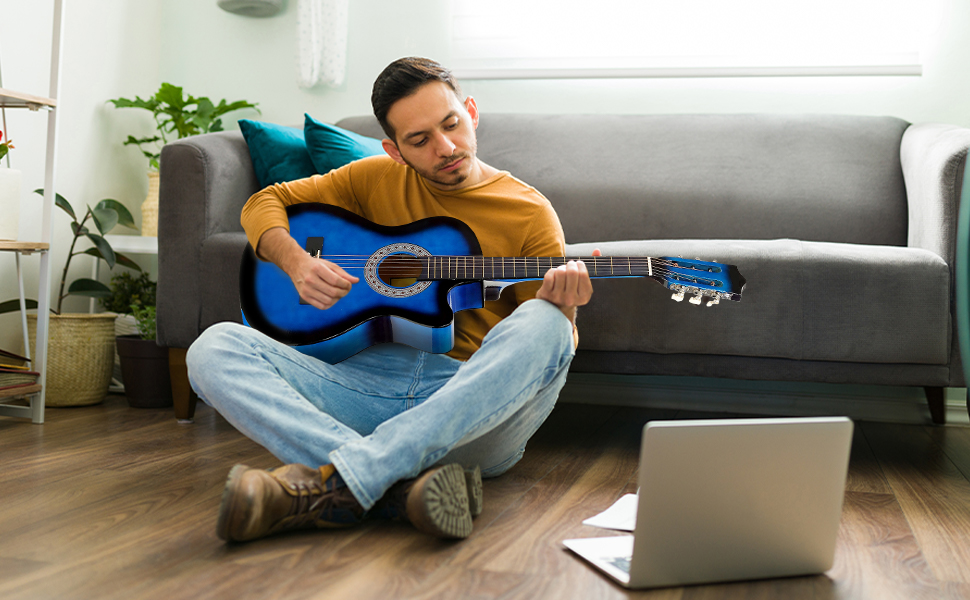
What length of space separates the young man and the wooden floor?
0.18 feet

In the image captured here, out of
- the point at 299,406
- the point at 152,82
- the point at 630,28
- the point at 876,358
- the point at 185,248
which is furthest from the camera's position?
the point at 152,82

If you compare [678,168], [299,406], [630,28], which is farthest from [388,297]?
[630,28]

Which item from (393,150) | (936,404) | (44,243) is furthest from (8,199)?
(936,404)

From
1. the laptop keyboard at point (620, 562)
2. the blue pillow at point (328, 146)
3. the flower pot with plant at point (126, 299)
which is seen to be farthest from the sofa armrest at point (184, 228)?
the laptop keyboard at point (620, 562)

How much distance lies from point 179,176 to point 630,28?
1.44 m

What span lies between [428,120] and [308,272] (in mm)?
324

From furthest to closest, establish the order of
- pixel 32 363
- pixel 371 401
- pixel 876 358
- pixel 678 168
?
pixel 678 168 < pixel 32 363 < pixel 876 358 < pixel 371 401

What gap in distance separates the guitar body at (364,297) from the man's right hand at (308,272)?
0.09 ft

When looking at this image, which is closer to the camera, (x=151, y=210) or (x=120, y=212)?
(x=120, y=212)

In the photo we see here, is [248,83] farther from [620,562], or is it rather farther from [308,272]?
[620,562]

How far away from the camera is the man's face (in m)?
1.24

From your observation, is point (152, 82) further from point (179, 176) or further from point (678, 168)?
point (678, 168)

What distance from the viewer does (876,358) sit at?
1.48 metres

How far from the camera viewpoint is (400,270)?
127 centimetres
